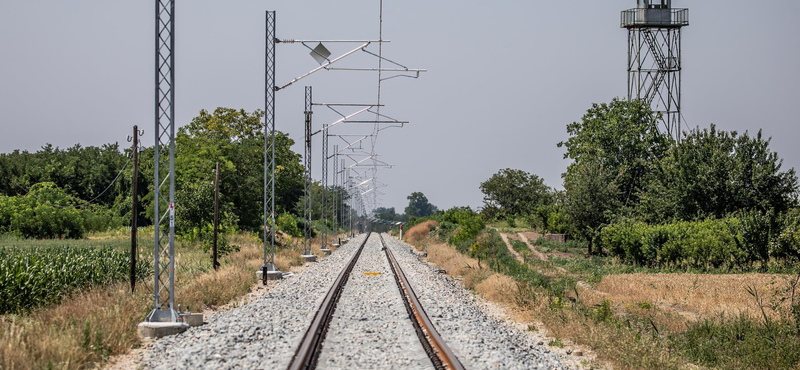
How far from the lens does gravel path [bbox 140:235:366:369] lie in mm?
10406

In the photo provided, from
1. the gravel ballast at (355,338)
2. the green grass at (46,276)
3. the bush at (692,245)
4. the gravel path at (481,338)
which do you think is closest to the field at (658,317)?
the gravel path at (481,338)

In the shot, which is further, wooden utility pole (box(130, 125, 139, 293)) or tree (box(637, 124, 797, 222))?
tree (box(637, 124, 797, 222))

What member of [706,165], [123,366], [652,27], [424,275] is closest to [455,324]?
[123,366]

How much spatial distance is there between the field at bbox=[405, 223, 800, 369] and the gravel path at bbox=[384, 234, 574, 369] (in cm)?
61

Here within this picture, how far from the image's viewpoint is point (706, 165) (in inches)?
1487

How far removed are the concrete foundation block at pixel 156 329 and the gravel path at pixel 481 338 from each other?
4.98 meters

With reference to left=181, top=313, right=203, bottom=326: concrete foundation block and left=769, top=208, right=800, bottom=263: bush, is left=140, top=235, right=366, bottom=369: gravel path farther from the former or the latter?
left=769, top=208, right=800, bottom=263: bush

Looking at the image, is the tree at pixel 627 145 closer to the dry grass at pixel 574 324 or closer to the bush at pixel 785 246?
the bush at pixel 785 246

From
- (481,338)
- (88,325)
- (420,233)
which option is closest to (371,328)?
(481,338)

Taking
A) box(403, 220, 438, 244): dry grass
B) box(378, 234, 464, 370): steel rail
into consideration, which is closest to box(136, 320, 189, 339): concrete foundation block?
box(378, 234, 464, 370): steel rail

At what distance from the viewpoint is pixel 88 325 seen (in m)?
11.5

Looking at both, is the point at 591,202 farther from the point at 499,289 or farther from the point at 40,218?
the point at 40,218

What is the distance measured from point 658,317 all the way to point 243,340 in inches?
346

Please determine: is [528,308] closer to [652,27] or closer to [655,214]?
[655,214]
